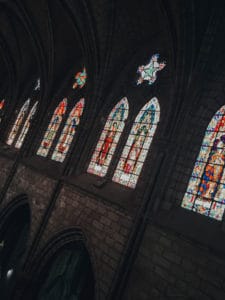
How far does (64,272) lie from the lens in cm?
1027

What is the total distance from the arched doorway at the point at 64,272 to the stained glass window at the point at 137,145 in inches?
114

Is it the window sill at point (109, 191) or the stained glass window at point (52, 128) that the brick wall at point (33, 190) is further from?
the window sill at point (109, 191)

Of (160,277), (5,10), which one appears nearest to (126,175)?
(160,277)

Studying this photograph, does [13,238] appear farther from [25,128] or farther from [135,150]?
[135,150]

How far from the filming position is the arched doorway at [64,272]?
33.1 ft

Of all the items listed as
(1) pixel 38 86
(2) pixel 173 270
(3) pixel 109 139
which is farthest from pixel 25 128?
(2) pixel 173 270

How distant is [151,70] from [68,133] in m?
4.40

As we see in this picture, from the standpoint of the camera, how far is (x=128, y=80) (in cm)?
1102

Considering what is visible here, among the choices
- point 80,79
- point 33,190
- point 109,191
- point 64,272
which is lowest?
point 64,272

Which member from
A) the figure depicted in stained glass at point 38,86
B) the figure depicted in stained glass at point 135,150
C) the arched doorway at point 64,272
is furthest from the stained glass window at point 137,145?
the figure depicted in stained glass at point 38,86

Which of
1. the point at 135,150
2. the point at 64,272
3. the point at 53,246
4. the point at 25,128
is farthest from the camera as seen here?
the point at 25,128

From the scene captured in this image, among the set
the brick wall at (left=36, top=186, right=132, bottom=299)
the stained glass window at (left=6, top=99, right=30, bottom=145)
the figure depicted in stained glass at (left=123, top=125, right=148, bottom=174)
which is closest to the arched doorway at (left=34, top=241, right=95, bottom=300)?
the brick wall at (left=36, top=186, right=132, bottom=299)

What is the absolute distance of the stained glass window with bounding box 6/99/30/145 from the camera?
51.6ft

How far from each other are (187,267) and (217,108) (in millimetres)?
4138
